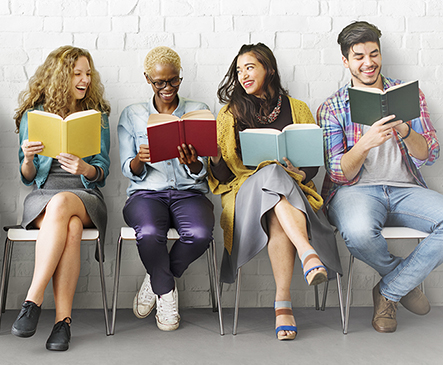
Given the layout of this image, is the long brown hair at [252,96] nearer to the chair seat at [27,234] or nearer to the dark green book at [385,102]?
the dark green book at [385,102]

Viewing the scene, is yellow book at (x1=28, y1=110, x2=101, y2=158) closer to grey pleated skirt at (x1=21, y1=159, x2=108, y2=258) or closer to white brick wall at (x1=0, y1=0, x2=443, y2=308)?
grey pleated skirt at (x1=21, y1=159, x2=108, y2=258)

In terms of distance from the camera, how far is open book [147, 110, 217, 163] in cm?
177

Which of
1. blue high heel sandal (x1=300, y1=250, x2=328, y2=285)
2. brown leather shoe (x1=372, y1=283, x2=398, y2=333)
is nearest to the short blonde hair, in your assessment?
blue high heel sandal (x1=300, y1=250, x2=328, y2=285)

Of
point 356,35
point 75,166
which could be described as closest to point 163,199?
point 75,166

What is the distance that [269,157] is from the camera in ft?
6.25

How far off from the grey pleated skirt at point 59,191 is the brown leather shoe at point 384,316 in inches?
48.6

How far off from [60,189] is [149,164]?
1.40 feet

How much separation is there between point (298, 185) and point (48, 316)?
1348mm

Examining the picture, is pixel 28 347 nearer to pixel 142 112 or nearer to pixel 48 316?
pixel 48 316

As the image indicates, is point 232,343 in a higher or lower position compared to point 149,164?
lower

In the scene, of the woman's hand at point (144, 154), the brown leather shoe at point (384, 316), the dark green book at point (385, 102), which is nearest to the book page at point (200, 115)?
the woman's hand at point (144, 154)

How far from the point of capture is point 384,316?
1.90 meters

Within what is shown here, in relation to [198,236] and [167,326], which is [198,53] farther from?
[167,326]

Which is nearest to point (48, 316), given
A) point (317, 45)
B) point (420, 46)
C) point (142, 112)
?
point (142, 112)
